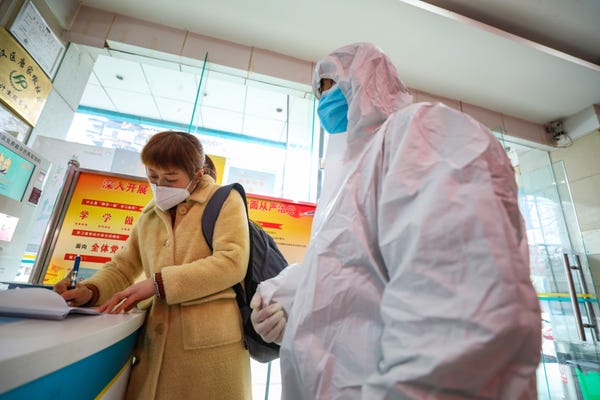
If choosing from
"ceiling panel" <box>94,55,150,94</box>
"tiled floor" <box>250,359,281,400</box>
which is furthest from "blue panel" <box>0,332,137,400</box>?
"ceiling panel" <box>94,55,150,94</box>

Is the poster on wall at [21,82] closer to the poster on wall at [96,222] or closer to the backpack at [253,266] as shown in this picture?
the poster on wall at [96,222]

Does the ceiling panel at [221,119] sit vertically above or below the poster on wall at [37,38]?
above

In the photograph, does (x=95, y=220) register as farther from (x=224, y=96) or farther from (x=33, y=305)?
(x=224, y=96)

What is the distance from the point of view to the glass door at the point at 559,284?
2.32 metres

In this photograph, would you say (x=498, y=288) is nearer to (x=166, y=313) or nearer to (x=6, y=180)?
(x=166, y=313)

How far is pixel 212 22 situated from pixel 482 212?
105 inches

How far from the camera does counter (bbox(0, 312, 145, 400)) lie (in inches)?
10.1

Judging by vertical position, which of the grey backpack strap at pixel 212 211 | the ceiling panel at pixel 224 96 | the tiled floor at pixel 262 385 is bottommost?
the tiled floor at pixel 262 385

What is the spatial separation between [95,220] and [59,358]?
1.50 m

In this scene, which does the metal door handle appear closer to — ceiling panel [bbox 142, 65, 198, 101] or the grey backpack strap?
the grey backpack strap

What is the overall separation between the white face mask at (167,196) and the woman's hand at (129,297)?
0.90ft

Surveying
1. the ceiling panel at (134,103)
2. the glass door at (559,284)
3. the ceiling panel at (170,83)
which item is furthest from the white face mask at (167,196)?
the glass door at (559,284)

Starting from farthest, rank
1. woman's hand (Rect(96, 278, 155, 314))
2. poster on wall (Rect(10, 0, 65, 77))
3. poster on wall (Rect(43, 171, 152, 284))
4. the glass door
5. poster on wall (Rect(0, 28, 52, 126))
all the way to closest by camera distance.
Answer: the glass door
poster on wall (Rect(10, 0, 65, 77))
poster on wall (Rect(0, 28, 52, 126))
poster on wall (Rect(43, 171, 152, 284))
woman's hand (Rect(96, 278, 155, 314))

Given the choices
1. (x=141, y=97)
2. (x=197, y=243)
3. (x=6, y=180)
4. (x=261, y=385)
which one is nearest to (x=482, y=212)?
(x=197, y=243)
